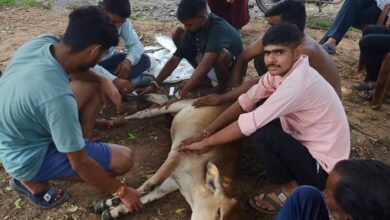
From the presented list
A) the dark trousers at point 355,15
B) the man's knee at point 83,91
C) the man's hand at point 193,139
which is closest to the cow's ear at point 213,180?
the man's hand at point 193,139

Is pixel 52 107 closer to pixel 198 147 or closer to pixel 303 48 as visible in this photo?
pixel 198 147

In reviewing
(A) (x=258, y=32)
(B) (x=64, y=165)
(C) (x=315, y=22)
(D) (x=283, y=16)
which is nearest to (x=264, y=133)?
(D) (x=283, y=16)

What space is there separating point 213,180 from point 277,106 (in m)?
0.79

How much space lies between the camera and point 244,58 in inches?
189

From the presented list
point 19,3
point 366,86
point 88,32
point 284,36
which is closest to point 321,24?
point 366,86

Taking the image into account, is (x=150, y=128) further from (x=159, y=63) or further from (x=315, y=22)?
(x=315, y=22)

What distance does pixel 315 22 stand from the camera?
27.8 ft

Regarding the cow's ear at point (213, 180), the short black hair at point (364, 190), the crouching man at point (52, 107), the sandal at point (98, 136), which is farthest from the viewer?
the sandal at point (98, 136)

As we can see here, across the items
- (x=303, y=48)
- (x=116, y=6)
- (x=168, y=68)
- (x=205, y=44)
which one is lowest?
(x=168, y=68)

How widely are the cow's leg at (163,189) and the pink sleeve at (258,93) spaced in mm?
919

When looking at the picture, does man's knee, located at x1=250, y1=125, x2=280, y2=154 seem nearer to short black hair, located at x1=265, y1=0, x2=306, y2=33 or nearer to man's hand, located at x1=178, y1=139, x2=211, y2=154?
man's hand, located at x1=178, y1=139, x2=211, y2=154

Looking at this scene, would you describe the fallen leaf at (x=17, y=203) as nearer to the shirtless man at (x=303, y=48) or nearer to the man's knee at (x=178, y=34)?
the shirtless man at (x=303, y=48)

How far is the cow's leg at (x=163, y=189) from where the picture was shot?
3.76m

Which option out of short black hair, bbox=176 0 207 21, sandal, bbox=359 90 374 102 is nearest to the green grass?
sandal, bbox=359 90 374 102
